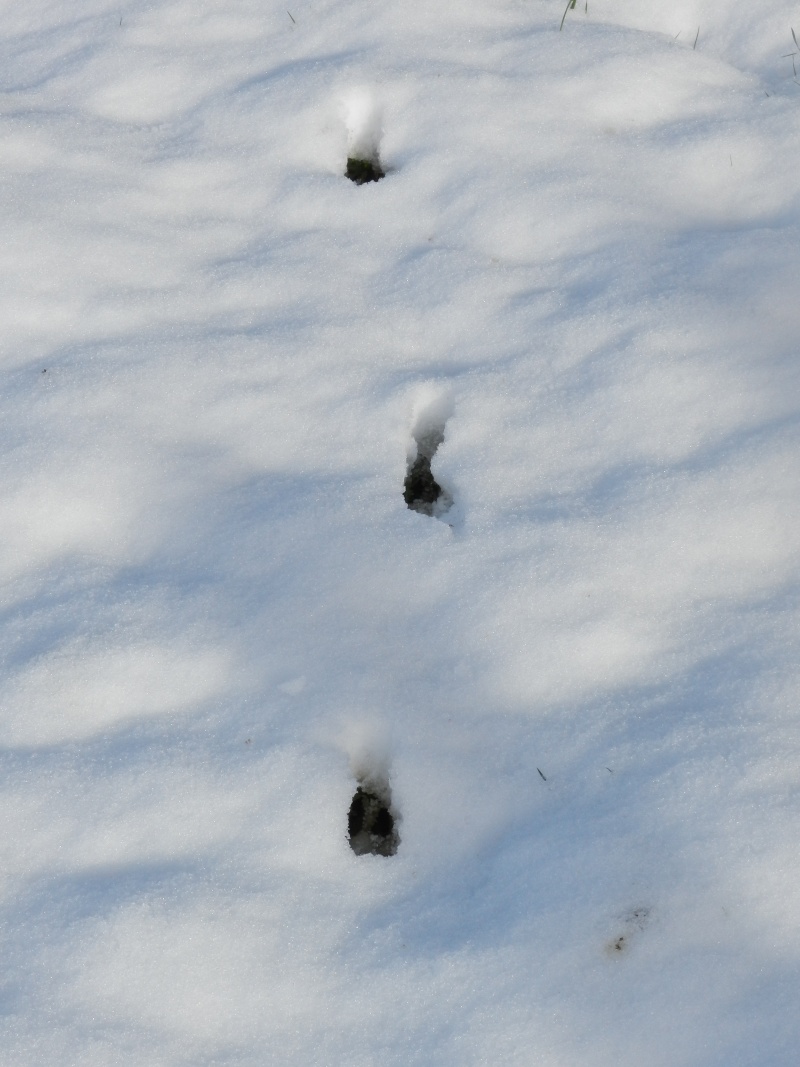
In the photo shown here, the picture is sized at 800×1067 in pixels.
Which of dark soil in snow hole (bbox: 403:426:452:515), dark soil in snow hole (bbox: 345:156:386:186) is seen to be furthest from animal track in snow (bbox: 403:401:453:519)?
dark soil in snow hole (bbox: 345:156:386:186)

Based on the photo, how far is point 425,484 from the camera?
7.17ft

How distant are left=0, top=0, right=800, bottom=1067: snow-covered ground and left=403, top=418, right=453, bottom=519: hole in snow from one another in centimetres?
4

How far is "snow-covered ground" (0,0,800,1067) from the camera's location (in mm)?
1604

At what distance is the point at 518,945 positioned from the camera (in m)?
1.61

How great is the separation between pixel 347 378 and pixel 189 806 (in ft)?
3.21

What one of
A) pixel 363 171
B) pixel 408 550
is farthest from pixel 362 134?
pixel 408 550

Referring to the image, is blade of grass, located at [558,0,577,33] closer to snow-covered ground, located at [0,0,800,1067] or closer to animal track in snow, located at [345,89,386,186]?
snow-covered ground, located at [0,0,800,1067]

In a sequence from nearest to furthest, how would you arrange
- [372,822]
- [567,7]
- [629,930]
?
[629,930], [372,822], [567,7]

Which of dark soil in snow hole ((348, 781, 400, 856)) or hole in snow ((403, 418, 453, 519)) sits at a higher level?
hole in snow ((403, 418, 453, 519))

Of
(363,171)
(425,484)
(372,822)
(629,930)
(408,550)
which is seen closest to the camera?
(629,930)

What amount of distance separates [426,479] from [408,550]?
23cm

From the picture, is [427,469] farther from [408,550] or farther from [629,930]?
[629,930]

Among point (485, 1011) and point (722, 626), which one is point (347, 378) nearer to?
point (722, 626)

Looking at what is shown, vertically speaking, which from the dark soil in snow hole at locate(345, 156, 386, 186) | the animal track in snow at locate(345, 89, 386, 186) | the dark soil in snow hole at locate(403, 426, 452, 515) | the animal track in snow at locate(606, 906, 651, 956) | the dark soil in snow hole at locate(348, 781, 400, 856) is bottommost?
the dark soil in snow hole at locate(348, 781, 400, 856)
